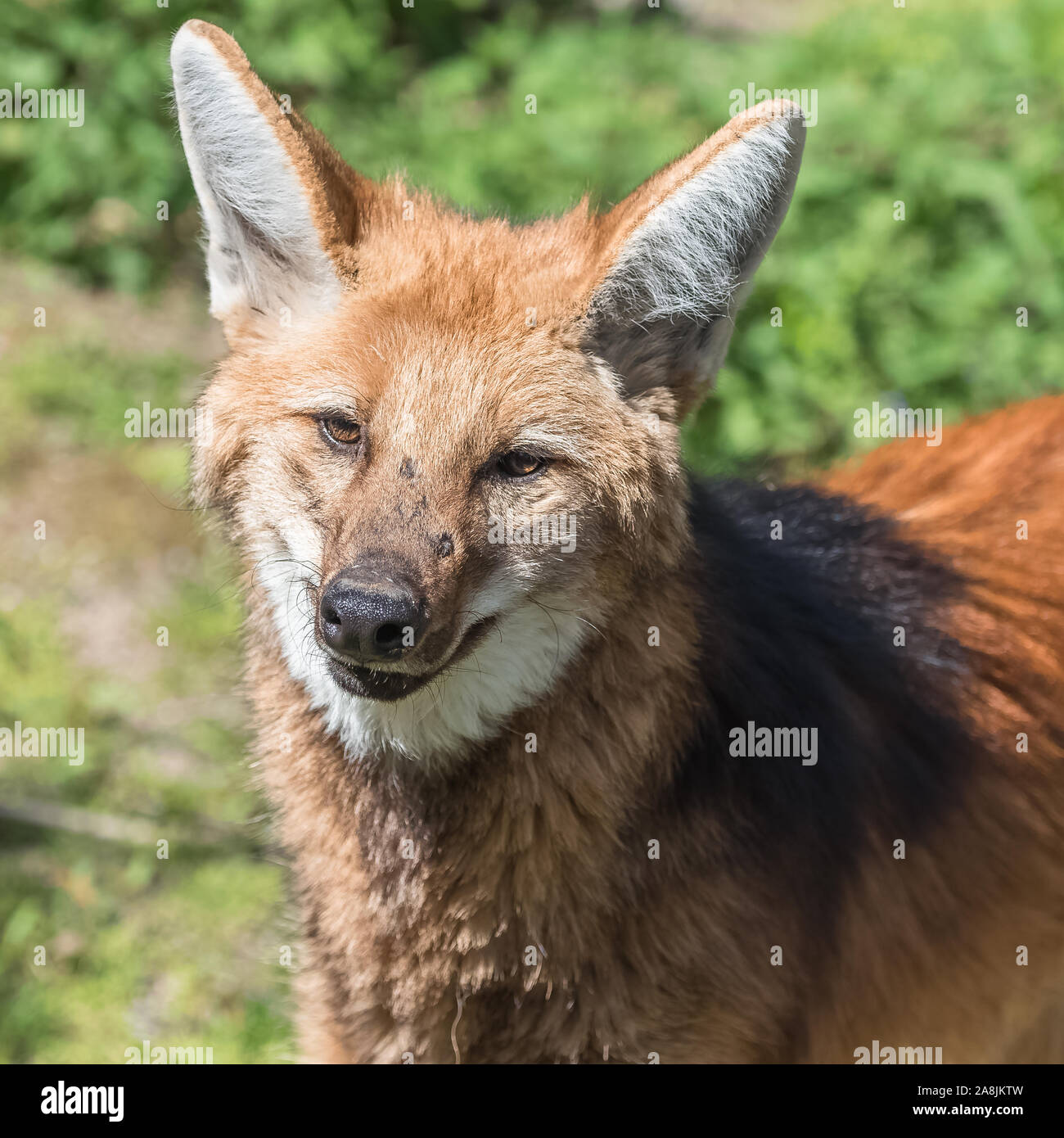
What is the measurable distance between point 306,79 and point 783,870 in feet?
18.3

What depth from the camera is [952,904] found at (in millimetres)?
3236

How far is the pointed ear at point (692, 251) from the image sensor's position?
8.37 feet

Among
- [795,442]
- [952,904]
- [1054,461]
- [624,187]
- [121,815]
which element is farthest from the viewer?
[624,187]

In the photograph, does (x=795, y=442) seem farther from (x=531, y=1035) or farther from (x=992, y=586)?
(x=531, y=1035)

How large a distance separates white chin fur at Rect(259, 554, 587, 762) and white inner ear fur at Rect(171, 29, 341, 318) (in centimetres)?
64

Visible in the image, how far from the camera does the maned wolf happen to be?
2.63 metres

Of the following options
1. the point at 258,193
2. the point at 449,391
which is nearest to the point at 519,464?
the point at 449,391

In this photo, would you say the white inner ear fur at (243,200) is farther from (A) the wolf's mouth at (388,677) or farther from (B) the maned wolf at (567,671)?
(A) the wolf's mouth at (388,677)

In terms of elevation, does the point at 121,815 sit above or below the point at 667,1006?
below

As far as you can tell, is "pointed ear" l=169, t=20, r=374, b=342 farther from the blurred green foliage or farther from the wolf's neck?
the blurred green foliage

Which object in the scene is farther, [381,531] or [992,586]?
[992,586]

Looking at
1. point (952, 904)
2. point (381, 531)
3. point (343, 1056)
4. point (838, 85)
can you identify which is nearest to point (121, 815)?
point (343, 1056)

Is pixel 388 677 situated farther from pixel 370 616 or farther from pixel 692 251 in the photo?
pixel 692 251

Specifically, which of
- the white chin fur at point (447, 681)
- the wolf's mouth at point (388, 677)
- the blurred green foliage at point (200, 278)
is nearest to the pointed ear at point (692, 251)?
the white chin fur at point (447, 681)
